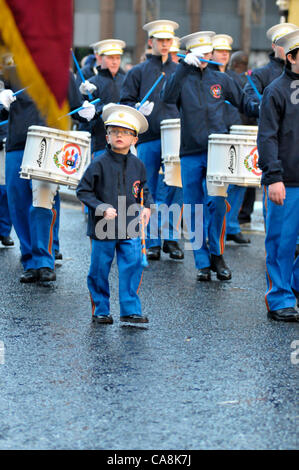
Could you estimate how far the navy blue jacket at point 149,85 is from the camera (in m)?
9.20

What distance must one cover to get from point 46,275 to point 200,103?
6.48ft

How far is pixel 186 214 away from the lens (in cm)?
855

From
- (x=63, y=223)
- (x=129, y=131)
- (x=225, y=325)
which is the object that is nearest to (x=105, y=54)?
(x=63, y=223)

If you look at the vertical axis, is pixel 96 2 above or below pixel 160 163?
above

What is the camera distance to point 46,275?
777 centimetres

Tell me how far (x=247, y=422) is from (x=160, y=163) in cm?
559

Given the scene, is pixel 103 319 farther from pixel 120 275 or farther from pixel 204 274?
pixel 204 274

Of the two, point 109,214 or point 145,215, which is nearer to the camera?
point 109,214

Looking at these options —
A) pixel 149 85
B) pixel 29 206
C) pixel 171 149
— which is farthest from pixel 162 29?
pixel 29 206

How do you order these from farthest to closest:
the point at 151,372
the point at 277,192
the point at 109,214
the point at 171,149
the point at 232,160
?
1. the point at 171,149
2. the point at 232,160
3. the point at 277,192
4. the point at 109,214
5. the point at 151,372

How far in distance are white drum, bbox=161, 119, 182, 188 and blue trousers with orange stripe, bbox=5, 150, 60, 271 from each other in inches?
58.6

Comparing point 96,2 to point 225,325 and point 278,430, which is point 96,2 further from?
point 225,325

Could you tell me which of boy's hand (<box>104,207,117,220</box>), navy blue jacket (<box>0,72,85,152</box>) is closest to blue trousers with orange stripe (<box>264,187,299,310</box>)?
boy's hand (<box>104,207,117,220</box>)
